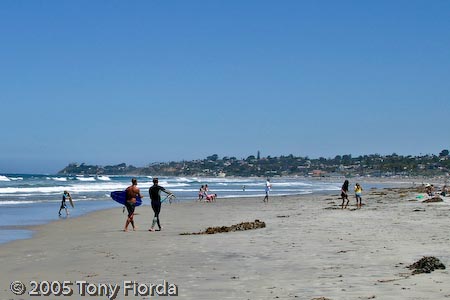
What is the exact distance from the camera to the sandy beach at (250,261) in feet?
27.5

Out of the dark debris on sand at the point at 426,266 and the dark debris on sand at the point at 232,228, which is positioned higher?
the dark debris on sand at the point at 426,266

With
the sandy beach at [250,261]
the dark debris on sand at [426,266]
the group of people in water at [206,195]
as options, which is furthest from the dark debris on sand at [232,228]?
the group of people in water at [206,195]

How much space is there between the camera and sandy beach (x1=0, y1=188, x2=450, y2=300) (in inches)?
330

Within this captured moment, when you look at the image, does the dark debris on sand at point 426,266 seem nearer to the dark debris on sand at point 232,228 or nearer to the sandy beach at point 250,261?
the sandy beach at point 250,261

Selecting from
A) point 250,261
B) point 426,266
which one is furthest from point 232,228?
point 426,266

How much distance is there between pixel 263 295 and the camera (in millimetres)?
8039

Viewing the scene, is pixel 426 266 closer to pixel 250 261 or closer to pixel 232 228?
pixel 250 261

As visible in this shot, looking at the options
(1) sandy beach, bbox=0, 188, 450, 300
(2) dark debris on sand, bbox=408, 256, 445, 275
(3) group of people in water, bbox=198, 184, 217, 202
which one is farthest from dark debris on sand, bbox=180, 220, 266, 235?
(3) group of people in water, bbox=198, 184, 217, 202

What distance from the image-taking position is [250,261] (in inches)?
441

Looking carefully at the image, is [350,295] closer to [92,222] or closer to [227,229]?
[227,229]

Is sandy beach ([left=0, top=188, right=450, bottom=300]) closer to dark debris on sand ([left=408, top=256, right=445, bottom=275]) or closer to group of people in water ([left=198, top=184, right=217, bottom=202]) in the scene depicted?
dark debris on sand ([left=408, top=256, right=445, bottom=275])

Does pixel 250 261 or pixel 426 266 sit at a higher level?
pixel 426 266

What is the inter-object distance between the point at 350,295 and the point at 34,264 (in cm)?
675

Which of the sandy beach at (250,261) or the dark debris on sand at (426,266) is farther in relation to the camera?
the dark debris on sand at (426,266)
